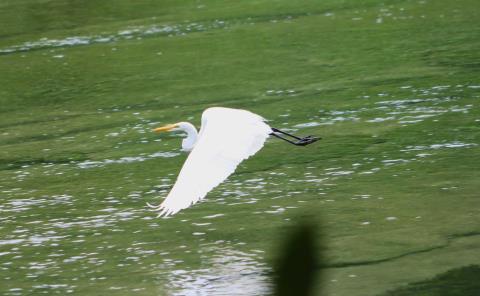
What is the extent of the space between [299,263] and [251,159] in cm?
128

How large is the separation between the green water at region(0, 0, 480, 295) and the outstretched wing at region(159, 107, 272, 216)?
0.85 feet

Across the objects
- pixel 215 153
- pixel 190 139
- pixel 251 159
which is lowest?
pixel 251 159

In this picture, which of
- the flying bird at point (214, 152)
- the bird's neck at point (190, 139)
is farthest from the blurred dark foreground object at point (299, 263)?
the bird's neck at point (190, 139)

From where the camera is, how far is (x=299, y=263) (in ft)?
11.0

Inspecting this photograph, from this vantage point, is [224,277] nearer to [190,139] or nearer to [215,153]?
[215,153]

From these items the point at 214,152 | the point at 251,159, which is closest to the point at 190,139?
the point at 251,159

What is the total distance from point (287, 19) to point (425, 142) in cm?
306

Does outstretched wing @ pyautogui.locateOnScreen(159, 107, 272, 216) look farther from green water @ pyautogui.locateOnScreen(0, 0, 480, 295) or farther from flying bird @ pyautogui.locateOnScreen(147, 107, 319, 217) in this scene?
green water @ pyautogui.locateOnScreen(0, 0, 480, 295)

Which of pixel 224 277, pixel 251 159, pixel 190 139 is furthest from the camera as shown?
pixel 251 159

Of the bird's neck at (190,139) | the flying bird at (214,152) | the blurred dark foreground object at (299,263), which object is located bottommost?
the blurred dark foreground object at (299,263)

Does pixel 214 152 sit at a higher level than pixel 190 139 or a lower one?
higher

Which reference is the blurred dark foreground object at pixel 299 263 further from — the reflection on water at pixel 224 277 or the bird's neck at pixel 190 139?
the bird's neck at pixel 190 139

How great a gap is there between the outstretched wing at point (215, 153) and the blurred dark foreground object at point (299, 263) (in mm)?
295

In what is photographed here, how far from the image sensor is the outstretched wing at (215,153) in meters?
3.14
